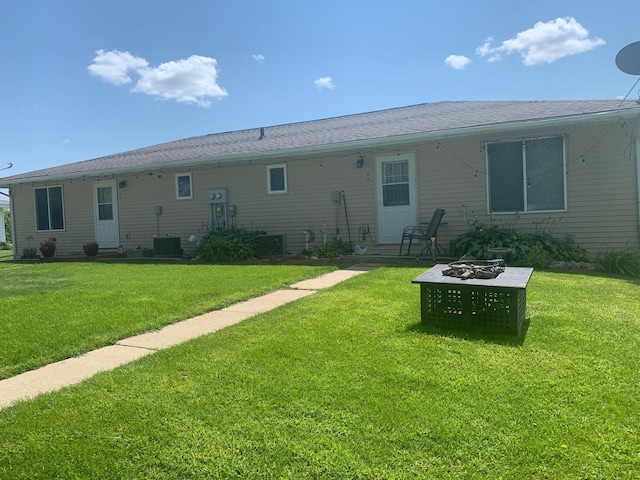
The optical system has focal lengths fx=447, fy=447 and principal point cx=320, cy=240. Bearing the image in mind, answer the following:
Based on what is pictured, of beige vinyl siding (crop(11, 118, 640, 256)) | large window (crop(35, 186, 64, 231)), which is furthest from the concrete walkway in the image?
large window (crop(35, 186, 64, 231))

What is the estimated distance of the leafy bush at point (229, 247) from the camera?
393 inches

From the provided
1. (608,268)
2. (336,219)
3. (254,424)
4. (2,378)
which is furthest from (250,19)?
(254,424)

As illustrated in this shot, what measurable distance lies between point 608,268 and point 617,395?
5343mm

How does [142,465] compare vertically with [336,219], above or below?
below

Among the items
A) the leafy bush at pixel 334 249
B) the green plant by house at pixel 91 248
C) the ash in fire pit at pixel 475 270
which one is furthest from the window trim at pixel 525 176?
the green plant by house at pixel 91 248

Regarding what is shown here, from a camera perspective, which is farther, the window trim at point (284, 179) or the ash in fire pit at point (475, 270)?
the window trim at point (284, 179)

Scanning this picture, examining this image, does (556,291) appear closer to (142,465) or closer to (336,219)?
(142,465)

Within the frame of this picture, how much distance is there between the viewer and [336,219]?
1017 cm

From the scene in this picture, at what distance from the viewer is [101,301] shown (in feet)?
17.3

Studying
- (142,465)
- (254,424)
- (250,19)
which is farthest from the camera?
(250,19)

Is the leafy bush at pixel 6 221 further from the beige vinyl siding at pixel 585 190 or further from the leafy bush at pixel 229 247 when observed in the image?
the beige vinyl siding at pixel 585 190

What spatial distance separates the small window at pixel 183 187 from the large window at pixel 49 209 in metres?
4.43

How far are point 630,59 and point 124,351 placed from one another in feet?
30.4

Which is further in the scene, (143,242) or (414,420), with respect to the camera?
(143,242)
